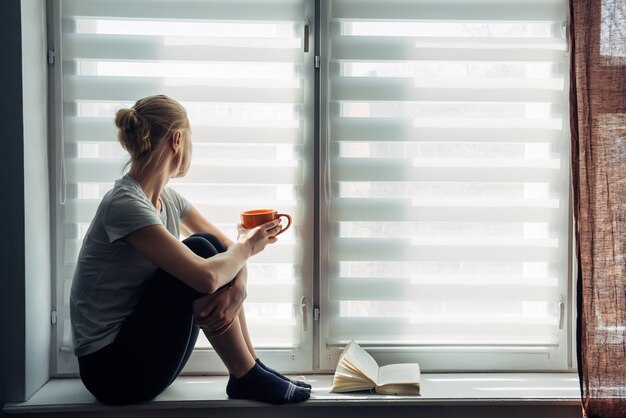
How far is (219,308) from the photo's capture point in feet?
5.90

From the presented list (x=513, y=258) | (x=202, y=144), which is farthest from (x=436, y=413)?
(x=202, y=144)

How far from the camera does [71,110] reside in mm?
2066

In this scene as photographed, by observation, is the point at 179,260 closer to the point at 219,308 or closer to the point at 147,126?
the point at 219,308

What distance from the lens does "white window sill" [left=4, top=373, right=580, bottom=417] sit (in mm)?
1878

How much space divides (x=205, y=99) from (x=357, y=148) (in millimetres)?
529

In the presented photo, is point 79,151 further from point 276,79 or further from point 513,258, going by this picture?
point 513,258

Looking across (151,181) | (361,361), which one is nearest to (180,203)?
(151,181)

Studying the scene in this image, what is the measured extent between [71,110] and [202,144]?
44 cm

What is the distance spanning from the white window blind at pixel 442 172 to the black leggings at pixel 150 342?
1.76 ft

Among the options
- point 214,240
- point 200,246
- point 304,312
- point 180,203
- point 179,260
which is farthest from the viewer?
point 304,312

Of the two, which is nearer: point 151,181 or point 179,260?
point 179,260

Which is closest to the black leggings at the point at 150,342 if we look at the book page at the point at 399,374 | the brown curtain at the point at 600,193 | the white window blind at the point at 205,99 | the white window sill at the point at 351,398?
the white window sill at the point at 351,398

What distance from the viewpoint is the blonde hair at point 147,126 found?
1.78 m

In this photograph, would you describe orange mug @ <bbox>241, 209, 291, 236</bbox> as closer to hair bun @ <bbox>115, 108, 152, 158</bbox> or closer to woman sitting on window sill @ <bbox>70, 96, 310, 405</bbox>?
woman sitting on window sill @ <bbox>70, 96, 310, 405</bbox>
